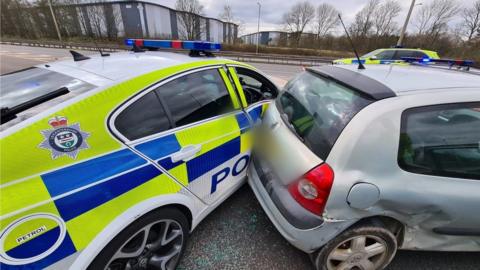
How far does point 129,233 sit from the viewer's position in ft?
4.18

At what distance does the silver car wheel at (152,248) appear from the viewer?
53.5 inches

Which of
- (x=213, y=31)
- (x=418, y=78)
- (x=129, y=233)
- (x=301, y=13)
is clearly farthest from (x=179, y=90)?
(x=213, y=31)

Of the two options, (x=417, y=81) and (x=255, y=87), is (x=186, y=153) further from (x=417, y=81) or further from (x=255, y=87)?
(x=255, y=87)

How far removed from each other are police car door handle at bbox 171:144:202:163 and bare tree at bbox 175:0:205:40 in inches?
1913

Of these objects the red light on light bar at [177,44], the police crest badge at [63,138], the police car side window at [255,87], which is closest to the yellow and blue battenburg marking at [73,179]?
the police crest badge at [63,138]

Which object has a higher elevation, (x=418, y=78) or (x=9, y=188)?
(x=418, y=78)

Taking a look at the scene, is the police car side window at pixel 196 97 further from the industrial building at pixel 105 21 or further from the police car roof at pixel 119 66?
the industrial building at pixel 105 21

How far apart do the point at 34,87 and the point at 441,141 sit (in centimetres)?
277

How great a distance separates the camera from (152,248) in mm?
1520

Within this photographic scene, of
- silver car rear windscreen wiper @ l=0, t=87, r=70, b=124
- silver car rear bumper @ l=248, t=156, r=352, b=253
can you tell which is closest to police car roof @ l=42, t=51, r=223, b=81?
silver car rear windscreen wiper @ l=0, t=87, r=70, b=124

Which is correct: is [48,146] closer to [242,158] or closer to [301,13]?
[242,158]

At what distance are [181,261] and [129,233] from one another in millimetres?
712

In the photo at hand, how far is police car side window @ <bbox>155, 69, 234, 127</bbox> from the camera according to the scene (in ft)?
5.39

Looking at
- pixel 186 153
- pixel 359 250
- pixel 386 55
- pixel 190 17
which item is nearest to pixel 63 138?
pixel 186 153
